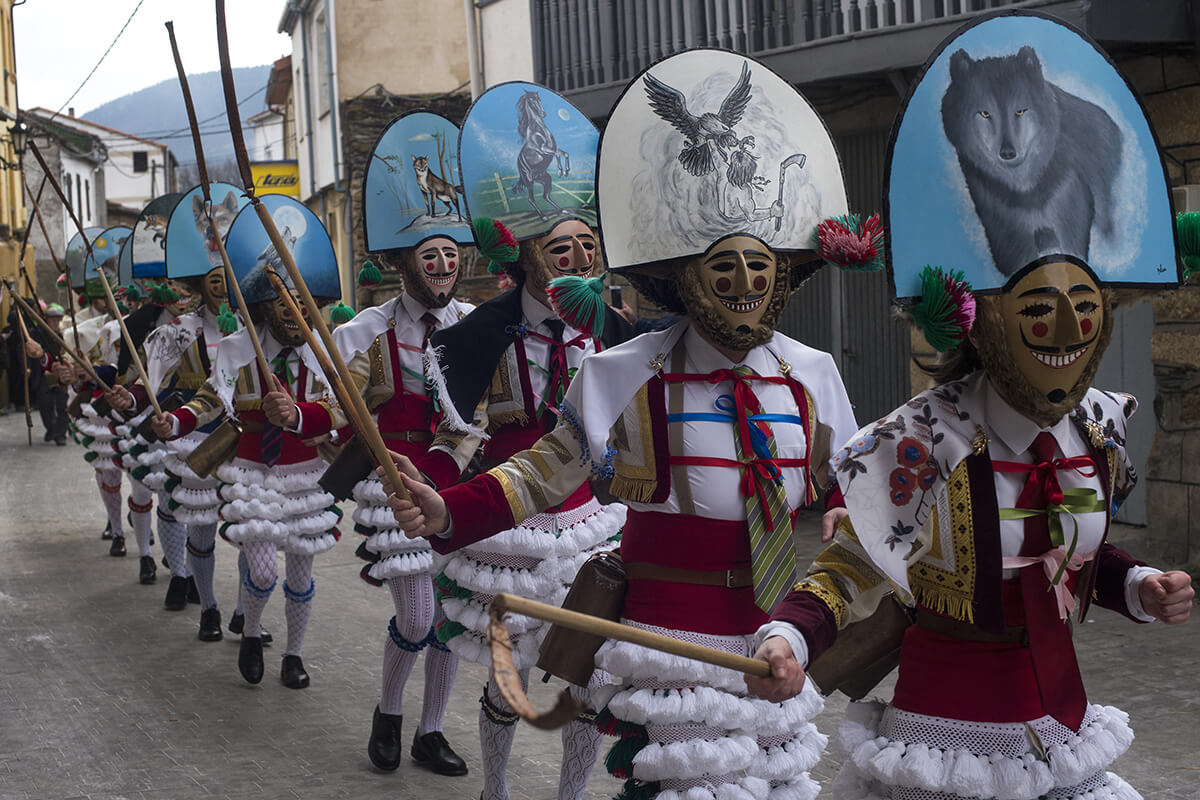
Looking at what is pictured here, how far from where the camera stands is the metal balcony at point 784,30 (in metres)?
7.61

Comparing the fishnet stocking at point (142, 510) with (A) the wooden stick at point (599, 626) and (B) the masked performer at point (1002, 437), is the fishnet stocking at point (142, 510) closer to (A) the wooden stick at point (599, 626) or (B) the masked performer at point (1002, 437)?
(B) the masked performer at point (1002, 437)

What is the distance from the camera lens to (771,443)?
360 centimetres

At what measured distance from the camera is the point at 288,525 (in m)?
6.80

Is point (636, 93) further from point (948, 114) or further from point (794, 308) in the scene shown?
point (794, 308)

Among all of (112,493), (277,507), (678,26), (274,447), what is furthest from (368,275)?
(678,26)

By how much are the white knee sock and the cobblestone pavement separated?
27 cm

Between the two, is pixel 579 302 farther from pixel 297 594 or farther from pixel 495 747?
pixel 297 594

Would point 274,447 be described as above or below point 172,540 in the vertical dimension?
above

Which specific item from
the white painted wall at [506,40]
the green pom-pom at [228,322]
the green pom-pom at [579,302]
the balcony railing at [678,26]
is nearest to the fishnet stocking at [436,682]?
the green pom-pom at [579,302]

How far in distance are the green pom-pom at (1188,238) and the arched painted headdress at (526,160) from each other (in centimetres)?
221

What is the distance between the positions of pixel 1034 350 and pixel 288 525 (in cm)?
471

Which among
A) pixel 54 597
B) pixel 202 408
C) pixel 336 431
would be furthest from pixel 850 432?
pixel 54 597

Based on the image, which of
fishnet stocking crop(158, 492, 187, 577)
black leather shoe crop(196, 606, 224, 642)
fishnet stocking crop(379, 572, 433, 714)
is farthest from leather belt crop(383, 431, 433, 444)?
fishnet stocking crop(158, 492, 187, 577)

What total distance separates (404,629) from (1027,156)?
362cm
